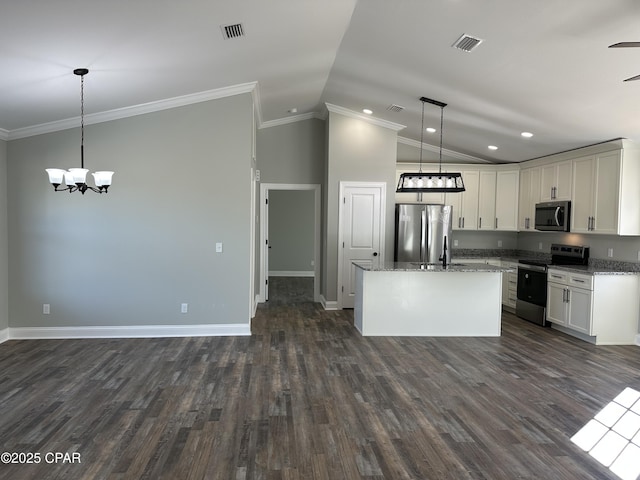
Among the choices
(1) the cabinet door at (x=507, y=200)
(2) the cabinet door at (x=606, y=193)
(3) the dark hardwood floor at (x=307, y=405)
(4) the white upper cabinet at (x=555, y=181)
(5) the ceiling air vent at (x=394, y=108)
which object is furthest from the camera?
(1) the cabinet door at (x=507, y=200)

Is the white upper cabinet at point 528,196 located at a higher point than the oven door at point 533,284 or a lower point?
higher

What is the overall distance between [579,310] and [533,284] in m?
0.95

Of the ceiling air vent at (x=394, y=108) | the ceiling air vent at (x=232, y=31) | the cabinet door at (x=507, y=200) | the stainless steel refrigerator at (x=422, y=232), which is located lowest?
the stainless steel refrigerator at (x=422, y=232)

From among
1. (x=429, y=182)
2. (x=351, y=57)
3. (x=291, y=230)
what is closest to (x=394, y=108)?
(x=351, y=57)

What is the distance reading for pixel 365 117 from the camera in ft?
23.6

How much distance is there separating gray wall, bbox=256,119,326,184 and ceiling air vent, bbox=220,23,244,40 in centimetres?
380

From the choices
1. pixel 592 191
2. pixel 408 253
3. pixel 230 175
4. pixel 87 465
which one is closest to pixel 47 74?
pixel 230 175

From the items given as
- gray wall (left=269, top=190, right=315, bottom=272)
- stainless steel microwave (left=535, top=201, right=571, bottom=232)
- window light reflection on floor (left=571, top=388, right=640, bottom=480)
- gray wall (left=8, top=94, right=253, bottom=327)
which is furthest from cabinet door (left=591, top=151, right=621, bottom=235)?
gray wall (left=269, top=190, right=315, bottom=272)

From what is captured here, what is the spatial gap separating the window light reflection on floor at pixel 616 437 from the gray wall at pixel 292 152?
18.2ft

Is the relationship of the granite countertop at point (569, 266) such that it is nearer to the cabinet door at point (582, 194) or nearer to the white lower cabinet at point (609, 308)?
the white lower cabinet at point (609, 308)

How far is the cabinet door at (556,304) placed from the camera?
5.92 meters

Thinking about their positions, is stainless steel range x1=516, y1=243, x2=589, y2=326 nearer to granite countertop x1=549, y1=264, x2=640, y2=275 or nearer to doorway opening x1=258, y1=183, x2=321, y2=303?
granite countertop x1=549, y1=264, x2=640, y2=275

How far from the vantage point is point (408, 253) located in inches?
283

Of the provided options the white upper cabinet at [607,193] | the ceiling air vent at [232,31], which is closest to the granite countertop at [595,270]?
the white upper cabinet at [607,193]
